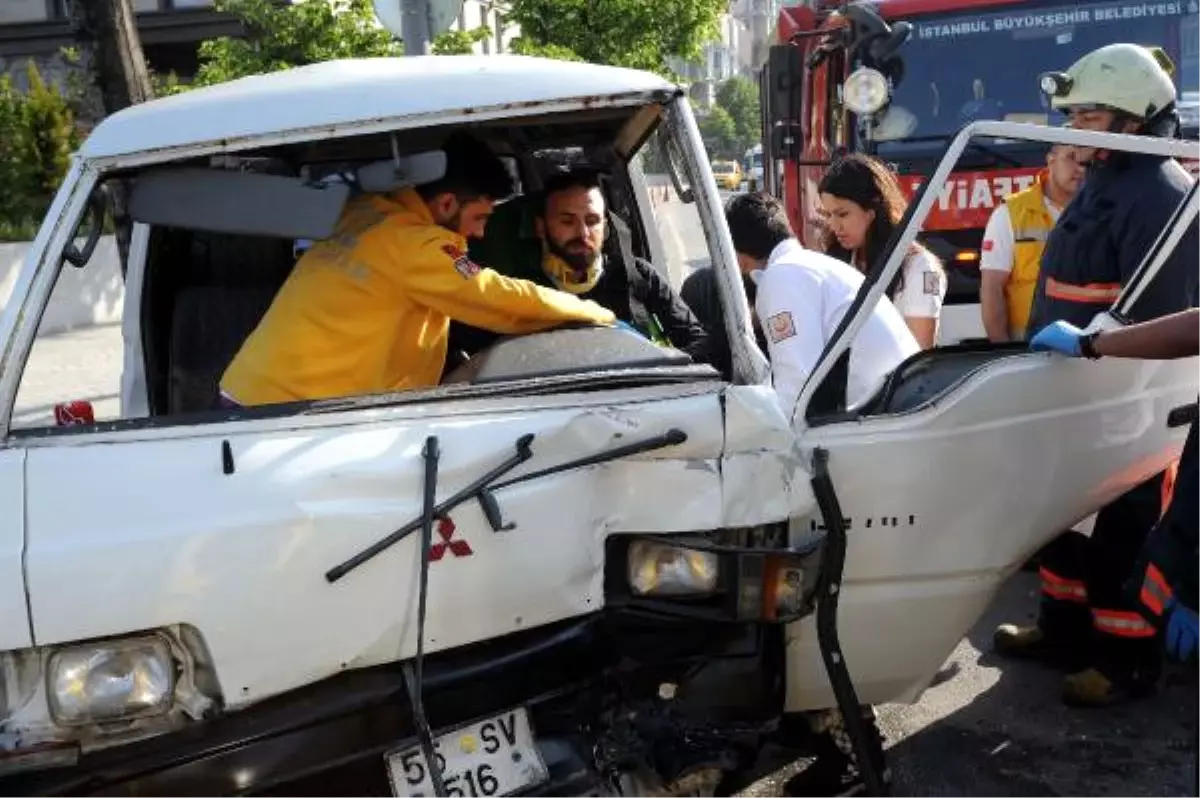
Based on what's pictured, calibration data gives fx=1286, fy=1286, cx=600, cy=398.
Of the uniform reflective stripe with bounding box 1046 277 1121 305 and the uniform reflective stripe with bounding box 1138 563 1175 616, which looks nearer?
the uniform reflective stripe with bounding box 1138 563 1175 616

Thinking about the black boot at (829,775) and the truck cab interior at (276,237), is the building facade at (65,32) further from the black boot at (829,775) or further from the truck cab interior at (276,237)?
the black boot at (829,775)

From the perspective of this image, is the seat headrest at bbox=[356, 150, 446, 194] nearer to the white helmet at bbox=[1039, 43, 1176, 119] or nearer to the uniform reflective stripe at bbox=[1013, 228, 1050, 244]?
the white helmet at bbox=[1039, 43, 1176, 119]

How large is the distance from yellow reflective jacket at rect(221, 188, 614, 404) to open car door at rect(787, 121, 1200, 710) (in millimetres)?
734

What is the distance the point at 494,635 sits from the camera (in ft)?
8.29

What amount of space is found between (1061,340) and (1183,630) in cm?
76

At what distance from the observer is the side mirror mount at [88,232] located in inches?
111

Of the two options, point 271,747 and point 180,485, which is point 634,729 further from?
point 180,485

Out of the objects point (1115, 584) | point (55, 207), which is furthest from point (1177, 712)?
point (55, 207)

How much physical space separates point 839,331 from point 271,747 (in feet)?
4.84

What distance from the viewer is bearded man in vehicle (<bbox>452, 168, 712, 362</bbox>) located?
4238 mm

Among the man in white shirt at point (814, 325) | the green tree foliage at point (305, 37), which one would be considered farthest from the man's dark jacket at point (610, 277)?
the green tree foliage at point (305, 37)

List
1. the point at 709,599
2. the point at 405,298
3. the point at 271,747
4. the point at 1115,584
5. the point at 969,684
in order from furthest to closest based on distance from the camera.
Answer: the point at 969,684 → the point at 1115,584 → the point at 405,298 → the point at 709,599 → the point at 271,747

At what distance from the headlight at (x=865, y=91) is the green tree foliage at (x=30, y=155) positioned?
12155 mm

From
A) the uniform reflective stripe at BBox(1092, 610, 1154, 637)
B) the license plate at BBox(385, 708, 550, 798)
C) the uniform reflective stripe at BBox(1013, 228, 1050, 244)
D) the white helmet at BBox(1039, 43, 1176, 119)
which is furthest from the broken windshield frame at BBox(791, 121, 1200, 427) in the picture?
the uniform reflective stripe at BBox(1013, 228, 1050, 244)
